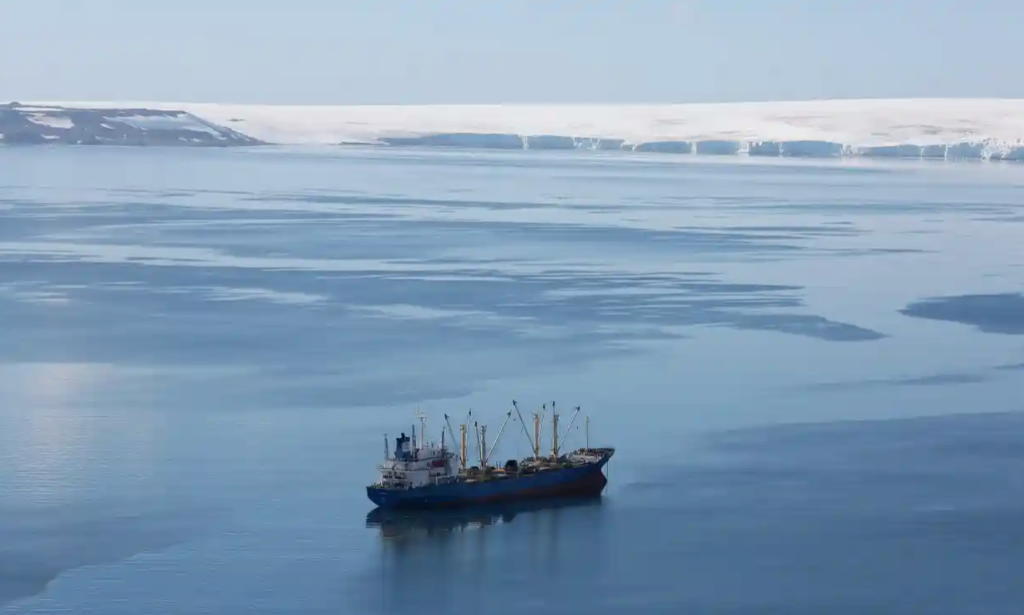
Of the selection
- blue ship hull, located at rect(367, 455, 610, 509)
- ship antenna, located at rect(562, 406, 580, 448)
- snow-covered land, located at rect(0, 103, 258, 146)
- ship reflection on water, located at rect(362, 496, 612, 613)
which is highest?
snow-covered land, located at rect(0, 103, 258, 146)

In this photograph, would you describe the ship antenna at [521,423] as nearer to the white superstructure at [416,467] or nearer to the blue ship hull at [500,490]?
the blue ship hull at [500,490]

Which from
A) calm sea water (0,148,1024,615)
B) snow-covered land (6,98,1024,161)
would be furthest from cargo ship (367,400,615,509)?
snow-covered land (6,98,1024,161)

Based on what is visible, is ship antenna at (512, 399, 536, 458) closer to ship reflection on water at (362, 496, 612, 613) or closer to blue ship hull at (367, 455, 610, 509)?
blue ship hull at (367, 455, 610, 509)

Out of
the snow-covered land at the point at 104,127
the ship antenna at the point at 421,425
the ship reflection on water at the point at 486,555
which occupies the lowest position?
the ship reflection on water at the point at 486,555

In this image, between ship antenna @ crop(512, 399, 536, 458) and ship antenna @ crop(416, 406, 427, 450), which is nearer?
ship antenna @ crop(416, 406, 427, 450)

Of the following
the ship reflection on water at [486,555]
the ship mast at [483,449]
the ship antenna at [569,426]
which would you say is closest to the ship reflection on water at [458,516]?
the ship reflection on water at [486,555]

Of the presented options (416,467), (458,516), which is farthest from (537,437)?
(458,516)
